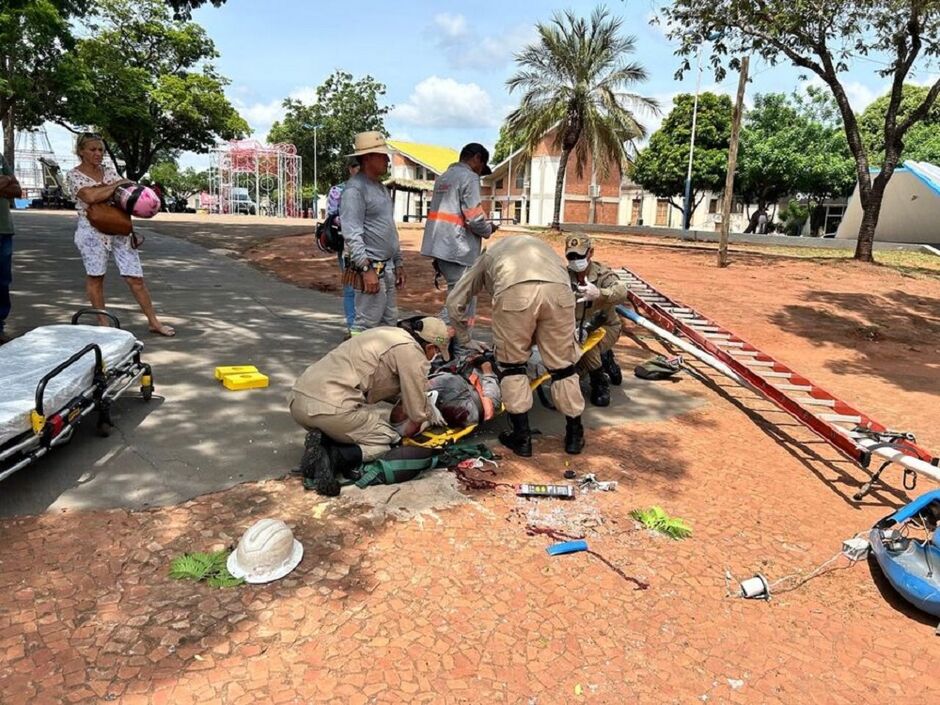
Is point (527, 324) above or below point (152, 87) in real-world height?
below

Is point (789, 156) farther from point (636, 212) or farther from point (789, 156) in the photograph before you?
point (636, 212)

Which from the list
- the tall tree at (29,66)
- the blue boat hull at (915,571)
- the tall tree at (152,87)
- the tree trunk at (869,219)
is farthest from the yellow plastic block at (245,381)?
the tall tree at (152,87)

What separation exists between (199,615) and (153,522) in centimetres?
79

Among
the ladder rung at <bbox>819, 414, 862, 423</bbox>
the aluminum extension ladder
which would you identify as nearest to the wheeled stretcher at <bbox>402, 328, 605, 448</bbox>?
the aluminum extension ladder

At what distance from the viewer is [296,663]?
2328 millimetres

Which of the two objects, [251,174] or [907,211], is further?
[251,174]

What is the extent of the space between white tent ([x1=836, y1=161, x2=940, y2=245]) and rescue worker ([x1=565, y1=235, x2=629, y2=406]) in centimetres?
2451

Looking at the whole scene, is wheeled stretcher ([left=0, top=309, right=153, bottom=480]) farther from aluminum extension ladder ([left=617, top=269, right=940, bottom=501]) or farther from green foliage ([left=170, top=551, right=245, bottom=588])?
aluminum extension ladder ([left=617, top=269, right=940, bottom=501])

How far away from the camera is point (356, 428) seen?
3.55 meters

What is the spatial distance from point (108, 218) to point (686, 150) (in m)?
30.5

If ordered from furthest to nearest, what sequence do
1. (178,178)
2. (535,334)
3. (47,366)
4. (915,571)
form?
(178,178) → (535,334) → (47,366) → (915,571)

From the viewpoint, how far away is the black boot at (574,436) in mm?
4371

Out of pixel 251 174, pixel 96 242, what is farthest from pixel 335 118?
pixel 96 242

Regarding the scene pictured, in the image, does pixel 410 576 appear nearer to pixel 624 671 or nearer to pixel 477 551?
pixel 477 551
